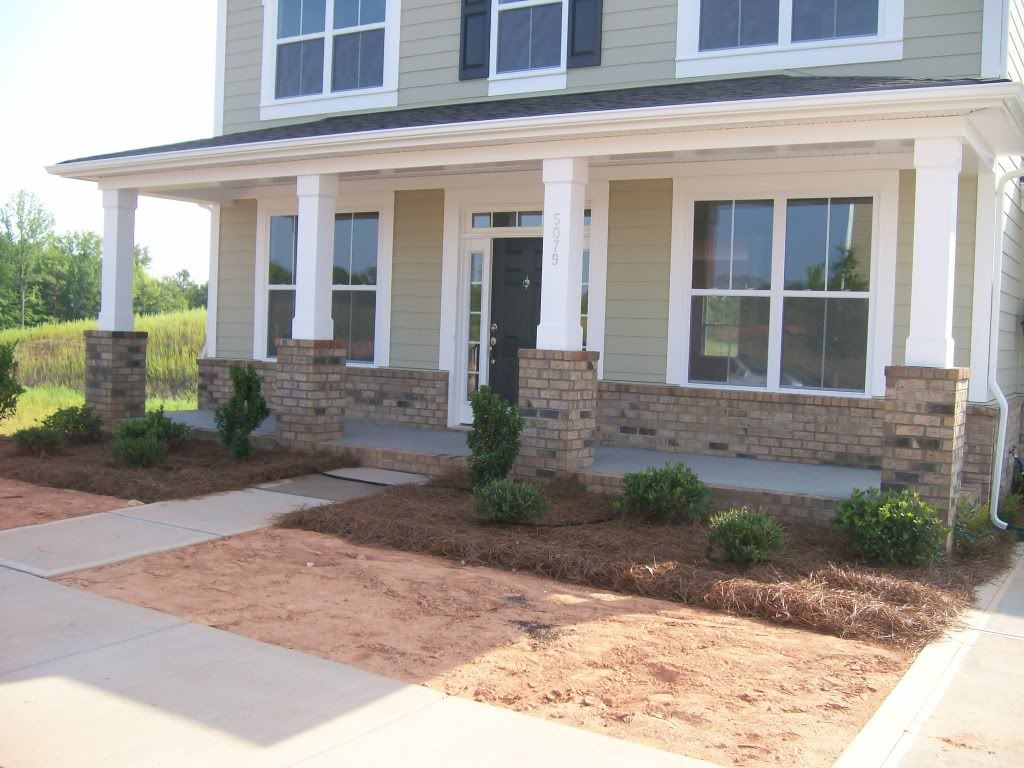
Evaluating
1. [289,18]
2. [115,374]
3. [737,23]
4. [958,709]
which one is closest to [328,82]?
[289,18]

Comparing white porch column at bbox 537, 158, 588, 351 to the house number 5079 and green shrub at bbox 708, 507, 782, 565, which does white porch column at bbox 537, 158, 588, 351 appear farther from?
green shrub at bbox 708, 507, 782, 565

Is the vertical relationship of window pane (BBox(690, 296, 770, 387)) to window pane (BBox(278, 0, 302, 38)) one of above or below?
below

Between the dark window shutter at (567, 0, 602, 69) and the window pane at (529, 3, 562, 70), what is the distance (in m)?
0.19

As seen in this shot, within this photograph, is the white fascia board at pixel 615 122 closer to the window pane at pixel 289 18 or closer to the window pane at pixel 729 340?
the window pane at pixel 729 340

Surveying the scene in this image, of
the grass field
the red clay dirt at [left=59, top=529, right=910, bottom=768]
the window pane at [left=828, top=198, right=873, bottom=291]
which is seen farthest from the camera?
the grass field

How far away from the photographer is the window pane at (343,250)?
12.4 meters

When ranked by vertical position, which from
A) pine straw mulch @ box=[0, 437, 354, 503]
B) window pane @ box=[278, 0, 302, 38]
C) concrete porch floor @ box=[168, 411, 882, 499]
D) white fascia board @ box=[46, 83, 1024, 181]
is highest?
window pane @ box=[278, 0, 302, 38]

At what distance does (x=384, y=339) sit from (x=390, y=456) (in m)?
2.45

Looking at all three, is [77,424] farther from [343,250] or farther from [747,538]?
[747,538]

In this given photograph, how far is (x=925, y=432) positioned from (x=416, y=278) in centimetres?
652

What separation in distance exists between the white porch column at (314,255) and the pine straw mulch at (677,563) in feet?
8.70

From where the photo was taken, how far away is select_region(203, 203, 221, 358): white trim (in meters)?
13.4

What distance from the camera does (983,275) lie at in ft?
27.7

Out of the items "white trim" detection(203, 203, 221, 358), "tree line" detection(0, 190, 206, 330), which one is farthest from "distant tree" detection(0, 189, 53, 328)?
"white trim" detection(203, 203, 221, 358)
